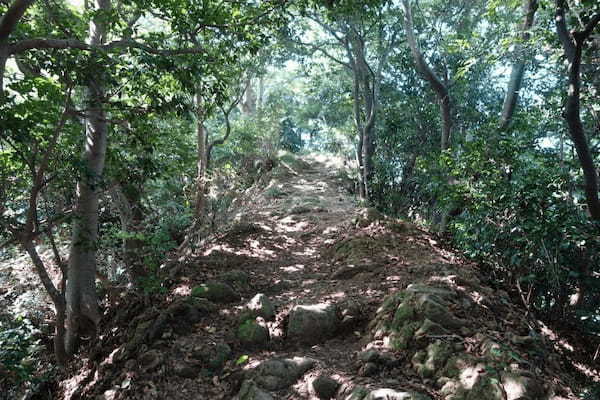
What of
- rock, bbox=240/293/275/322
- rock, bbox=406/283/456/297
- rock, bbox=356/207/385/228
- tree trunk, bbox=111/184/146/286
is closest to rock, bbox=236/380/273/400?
rock, bbox=240/293/275/322

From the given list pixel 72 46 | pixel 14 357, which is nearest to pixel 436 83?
pixel 72 46

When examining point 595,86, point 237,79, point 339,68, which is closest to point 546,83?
point 339,68

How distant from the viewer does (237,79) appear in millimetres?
10336

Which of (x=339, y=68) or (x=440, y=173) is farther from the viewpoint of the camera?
(x=339, y=68)

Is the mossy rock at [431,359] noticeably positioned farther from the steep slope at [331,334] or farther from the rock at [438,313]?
the rock at [438,313]

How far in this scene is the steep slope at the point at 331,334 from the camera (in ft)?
9.92

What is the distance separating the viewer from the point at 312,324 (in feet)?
13.5

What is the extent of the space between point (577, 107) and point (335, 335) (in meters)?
3.56

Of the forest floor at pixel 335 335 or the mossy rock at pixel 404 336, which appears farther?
the mossy rock at pixel 404 336

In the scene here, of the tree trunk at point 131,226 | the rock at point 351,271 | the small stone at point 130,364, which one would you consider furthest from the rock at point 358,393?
the tree trunk at point 131,226

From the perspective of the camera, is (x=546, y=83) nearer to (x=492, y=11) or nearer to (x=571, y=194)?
(x=492, y=11)

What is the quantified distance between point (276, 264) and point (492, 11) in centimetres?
576

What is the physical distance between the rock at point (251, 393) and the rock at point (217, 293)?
5.79 feet

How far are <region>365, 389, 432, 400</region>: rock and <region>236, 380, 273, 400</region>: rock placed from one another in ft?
3.23
